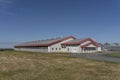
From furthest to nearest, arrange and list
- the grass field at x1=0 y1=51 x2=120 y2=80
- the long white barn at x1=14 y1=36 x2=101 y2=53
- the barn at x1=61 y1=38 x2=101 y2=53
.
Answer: the barn at x1=61 y1=38 x2=101 y2=53
the long white barn at x1=14 y1=36 x2=101 y2=53
the grass field at x1=0 y1=51 x2=120 y2=80

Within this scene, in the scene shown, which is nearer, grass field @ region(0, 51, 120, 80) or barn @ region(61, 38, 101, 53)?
grass field @ region(0, 51, 120, 80)

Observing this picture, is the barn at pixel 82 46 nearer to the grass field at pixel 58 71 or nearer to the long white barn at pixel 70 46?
the long white barn at pixel 70 46

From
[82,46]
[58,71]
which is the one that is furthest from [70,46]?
[58,71]

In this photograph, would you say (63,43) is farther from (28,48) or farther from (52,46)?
(28,48)

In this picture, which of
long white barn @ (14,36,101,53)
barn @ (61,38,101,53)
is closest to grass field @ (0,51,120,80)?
long white barn @ (14,36,101,53)

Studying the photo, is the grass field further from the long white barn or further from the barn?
the barn

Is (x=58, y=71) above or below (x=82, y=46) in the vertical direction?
below

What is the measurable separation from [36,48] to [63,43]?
38.9 feet

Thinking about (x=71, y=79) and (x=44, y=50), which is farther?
(x=44, y=50)

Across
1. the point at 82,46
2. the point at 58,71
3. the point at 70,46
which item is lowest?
the point at 58,71

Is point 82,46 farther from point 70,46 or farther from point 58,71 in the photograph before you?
point 58,71

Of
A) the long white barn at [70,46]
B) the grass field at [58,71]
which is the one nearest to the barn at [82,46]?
the long white barn at [70,46]

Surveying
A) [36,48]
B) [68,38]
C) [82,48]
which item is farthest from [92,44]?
[36,48]

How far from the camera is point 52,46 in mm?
62438
